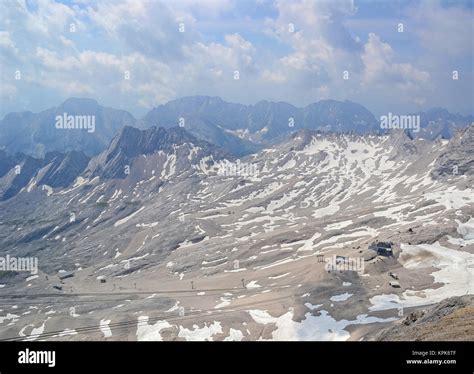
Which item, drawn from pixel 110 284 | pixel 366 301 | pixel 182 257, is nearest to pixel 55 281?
pixel 110 284

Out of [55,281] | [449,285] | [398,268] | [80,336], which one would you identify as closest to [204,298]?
[80,336]

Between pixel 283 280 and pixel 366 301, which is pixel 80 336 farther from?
pixel 366 301

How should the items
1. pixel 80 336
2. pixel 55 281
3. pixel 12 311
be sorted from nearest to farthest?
1. pixel 80 336
2. pixel 12 311
3. pixel 55 281

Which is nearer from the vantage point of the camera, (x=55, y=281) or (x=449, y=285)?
(x=449, y=285)

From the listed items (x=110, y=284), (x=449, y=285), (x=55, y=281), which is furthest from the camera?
(x=55, y=281)
